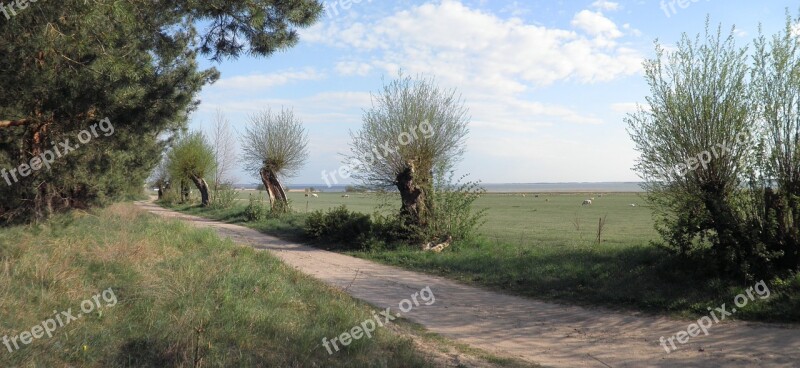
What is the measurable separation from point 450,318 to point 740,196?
6.19 meters

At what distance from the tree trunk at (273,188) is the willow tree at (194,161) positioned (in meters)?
11.5

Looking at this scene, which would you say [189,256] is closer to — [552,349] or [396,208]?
[552,349]

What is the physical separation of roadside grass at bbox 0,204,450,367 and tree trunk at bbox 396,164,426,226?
305 inches

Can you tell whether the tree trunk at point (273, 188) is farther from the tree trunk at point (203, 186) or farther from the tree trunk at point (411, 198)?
the tree trunk at point (411, 198)

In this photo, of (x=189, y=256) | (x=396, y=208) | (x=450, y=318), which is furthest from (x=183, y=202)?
(x=450, y=318)

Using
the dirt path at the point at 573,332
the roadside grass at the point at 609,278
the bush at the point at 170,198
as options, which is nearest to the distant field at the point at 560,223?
the roadside grass at the point at 609,278

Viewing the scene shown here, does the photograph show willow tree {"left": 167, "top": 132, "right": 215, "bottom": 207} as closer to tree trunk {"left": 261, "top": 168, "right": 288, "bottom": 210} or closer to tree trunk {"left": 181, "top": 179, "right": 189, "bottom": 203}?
tree trunk {"left": 181, "top": 179, "right": 189, "bottom": 203}

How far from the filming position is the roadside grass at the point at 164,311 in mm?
5605

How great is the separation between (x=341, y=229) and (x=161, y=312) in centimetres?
1365

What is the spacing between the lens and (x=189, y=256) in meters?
11.3

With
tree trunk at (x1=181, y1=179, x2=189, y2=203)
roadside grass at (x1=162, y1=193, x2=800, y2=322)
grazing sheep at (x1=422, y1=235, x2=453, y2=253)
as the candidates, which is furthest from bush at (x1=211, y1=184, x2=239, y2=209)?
roadside grass at (x1=162, y1=193, x2=800, y2=322)

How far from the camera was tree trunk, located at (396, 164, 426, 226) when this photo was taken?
1838 centimetres

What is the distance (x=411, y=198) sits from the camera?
18.6m

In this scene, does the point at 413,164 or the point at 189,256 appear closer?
the point at 189,256
